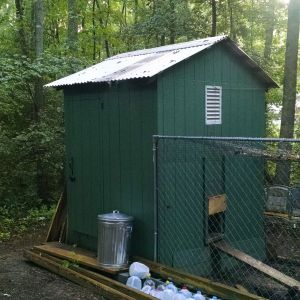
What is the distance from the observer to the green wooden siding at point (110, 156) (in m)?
5.66

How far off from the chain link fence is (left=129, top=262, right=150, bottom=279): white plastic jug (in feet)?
1.10

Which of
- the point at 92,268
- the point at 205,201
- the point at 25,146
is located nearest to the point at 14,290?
the point at 92,268

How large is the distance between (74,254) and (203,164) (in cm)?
235

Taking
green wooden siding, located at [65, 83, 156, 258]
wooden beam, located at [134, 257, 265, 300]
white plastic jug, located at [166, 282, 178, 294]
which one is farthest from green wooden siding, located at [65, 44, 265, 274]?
white plastic jug, located at [166, 282, 178, 294]

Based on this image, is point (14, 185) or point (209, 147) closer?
point (209, 147)

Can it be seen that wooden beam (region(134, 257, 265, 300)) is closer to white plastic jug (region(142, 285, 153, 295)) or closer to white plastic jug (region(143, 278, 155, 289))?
white plastic jug (region(143, 278, 155, 289))

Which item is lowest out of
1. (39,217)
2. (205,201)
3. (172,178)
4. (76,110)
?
(39,217)

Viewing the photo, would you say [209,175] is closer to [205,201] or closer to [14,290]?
[205,201]

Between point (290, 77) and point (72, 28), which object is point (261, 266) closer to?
point (290, 77)

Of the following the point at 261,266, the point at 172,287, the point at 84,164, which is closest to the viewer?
the point at 172,287

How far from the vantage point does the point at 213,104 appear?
612cm

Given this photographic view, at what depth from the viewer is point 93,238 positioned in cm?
666

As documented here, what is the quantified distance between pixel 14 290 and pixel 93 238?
1565 mm

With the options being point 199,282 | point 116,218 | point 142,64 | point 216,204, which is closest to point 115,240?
point 116,218
